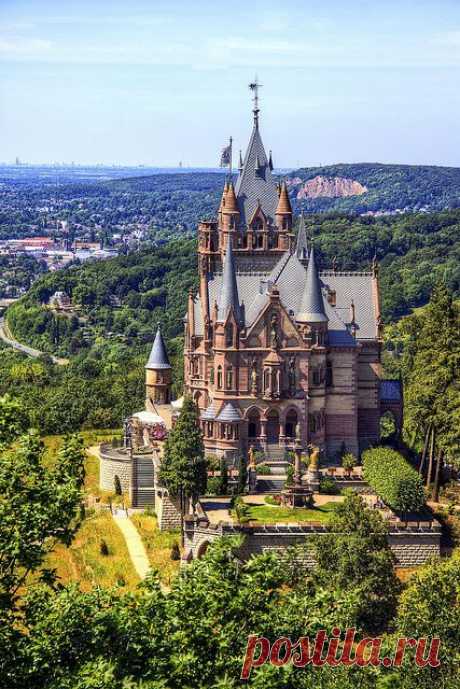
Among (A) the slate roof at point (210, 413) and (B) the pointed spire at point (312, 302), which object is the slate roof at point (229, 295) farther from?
(A) the slate roof at point (210, 413)

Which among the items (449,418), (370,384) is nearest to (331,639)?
(449,418)

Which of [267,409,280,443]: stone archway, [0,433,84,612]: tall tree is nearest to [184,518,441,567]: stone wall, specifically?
[267,409,280,443]: stone archway

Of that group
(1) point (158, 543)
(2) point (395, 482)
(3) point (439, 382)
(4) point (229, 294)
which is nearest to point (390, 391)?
(3) point (439, 382)

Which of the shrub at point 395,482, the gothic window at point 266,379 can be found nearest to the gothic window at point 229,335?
the gothic window at point 266,379

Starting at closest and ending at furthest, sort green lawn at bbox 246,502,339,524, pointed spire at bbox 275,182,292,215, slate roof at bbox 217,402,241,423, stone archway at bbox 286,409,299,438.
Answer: green lawn at bbox 246,502,339,524
slate roof at bbox 217,402,241,423
stone archway at bbox 286,409,299,438
pointed spire at bbox 275,182,292,215

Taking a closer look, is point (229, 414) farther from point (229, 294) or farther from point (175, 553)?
point (175, 553)

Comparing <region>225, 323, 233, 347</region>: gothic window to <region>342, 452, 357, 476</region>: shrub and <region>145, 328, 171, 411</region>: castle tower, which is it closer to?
<region>342, 452, 357, 476</region>: shrub

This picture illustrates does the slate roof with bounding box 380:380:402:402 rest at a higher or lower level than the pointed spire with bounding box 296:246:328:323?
lower
